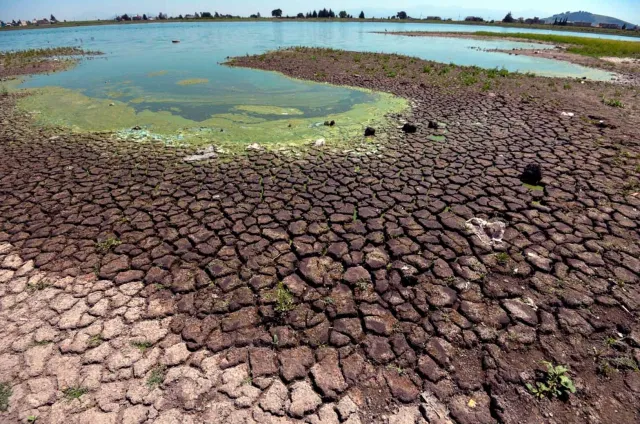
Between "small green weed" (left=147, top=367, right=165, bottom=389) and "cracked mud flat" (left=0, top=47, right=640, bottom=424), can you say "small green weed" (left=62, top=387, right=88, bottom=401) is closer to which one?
"cracked mud flat" (left=0, top=47, right=640, bottom=424)

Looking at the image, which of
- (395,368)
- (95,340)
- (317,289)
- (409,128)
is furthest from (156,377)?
(409,128)

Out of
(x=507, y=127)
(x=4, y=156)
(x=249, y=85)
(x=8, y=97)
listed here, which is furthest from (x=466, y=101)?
(x=8, y=97)

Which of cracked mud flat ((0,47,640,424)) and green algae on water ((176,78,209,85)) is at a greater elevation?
green algae on water ((176,78,209,85))

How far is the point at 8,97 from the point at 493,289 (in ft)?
65.7

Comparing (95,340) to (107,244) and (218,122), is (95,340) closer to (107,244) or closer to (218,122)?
(107,244)

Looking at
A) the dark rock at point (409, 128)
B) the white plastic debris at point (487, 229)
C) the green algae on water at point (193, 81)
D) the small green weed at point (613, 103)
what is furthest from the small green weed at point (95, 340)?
the small green weed at point (613, 103)

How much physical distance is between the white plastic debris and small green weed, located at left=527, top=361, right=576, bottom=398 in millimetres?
2118

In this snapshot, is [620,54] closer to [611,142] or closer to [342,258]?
[611,142]

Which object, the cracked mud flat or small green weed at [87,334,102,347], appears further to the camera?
small green weed at [87,334,102,347]

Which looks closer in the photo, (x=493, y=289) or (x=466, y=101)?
(x=493, y=289)

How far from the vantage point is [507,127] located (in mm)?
9930

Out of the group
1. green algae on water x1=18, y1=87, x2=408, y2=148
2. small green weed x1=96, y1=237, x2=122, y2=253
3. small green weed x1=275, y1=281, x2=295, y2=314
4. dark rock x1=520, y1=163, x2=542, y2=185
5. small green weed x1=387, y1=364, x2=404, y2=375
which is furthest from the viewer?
green algae on water x1=18, y1=87, x2=408, y2=148

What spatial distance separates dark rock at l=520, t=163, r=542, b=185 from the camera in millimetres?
6637

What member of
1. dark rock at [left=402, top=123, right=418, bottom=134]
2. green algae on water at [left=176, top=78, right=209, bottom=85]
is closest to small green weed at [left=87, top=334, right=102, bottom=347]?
dark rock at [left=402, top=123, right=418, bottom=134]
